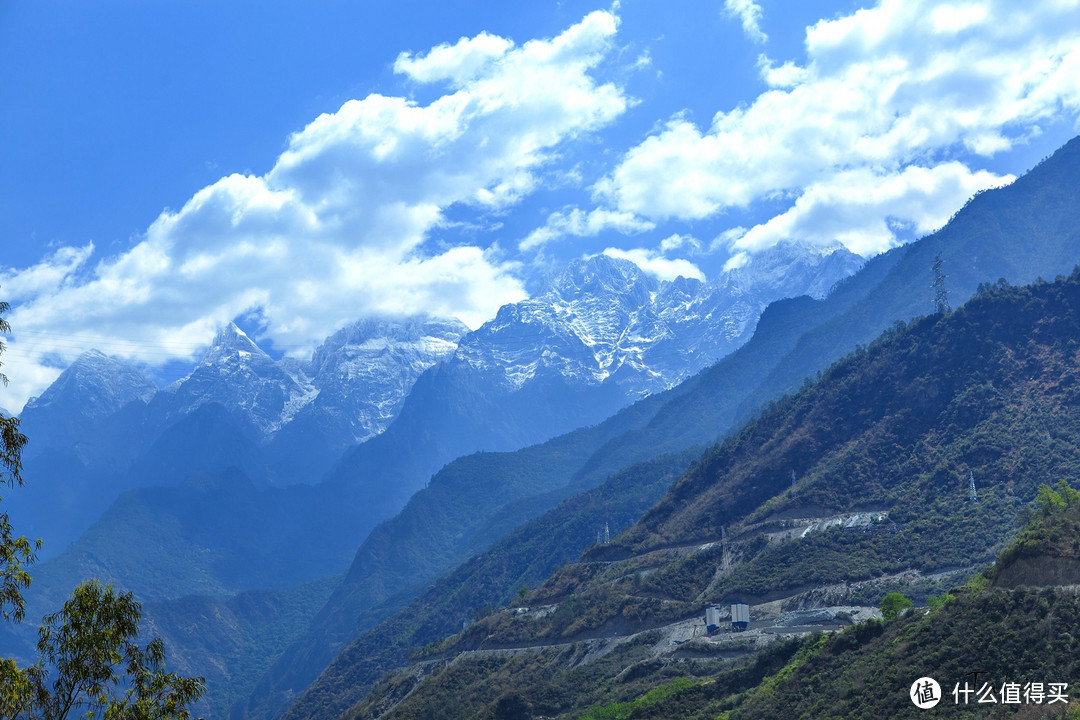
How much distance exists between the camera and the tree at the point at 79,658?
34.9 metres

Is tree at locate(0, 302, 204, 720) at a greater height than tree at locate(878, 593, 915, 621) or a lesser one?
greater

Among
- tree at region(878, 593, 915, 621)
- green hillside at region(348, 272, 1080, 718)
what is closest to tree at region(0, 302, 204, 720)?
green hillside at region(348, 272, 1080, 718)

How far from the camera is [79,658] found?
35906 mm

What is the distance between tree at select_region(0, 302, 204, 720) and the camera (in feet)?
115

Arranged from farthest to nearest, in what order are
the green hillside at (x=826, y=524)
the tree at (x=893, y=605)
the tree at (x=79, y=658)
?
the green hillside at (x=826, y=524) < the tree at (x=893, y=605) < the tree at (x=79, y=658)

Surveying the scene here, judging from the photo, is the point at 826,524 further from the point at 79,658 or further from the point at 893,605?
the point at 79,658

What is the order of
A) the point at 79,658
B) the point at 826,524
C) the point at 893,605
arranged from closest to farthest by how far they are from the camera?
the point at 79,658 → the point at 893,605 → the point at 826,524

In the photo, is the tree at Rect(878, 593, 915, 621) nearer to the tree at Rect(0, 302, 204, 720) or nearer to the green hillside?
the green hillside

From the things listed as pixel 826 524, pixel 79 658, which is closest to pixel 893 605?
pixel 826 524

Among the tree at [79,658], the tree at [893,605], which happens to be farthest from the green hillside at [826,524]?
the tree at [79,658]

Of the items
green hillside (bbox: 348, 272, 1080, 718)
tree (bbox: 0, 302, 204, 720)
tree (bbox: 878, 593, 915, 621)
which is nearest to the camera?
tree (bbox: 0, 302, 204, 720)

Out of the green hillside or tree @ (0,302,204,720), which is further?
the green hillside

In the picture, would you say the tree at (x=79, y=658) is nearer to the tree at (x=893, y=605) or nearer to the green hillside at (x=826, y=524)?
the green hillside at (x=826, y=524)

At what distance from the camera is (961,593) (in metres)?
87.8
